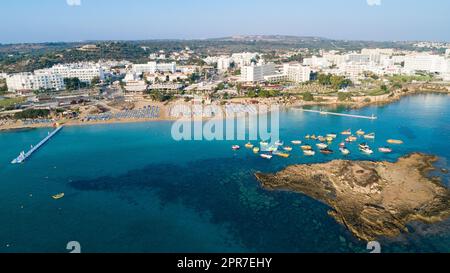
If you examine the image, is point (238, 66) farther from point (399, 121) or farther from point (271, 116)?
point (399, 121)

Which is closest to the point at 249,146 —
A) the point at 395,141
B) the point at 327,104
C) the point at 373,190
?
the point at 373,190

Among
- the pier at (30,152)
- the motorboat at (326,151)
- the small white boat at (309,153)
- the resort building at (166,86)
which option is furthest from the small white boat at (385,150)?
the resort building at (166,86)

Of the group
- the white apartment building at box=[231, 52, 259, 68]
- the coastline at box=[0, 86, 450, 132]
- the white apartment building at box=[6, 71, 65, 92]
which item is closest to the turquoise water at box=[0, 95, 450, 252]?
the coastline at box=[0, 86, 450, 132]

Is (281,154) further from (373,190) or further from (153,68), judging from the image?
(153,68)

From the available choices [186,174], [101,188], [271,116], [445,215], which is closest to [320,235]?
[445,215]

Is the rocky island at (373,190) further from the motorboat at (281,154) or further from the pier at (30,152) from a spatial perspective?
the pier at (30,152)

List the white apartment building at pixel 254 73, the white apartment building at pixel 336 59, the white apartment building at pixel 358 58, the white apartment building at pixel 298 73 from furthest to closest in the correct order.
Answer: the white apartment building at pixel 358 58
the white apartment building at pixel 336 59
the white apartment building at pixel 298 73
the white apartment building at pixel 254 73
